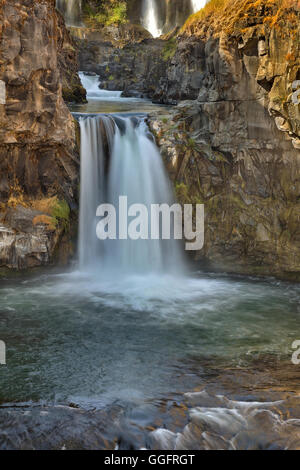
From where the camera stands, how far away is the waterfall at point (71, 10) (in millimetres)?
29109

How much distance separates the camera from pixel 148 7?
31.8 m

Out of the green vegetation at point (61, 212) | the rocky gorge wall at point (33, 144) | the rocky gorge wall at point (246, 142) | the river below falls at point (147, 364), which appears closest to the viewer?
the river below falls at point (147, 364)

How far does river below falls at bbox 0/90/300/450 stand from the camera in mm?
4262

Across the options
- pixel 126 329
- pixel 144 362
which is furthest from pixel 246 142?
pixel 144 362

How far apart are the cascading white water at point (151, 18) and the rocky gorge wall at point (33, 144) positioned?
78.2 ft

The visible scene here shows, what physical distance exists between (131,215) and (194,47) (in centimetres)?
919

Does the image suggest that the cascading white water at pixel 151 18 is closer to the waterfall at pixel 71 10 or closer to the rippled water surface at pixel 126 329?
the waterfall at pixel 71 10

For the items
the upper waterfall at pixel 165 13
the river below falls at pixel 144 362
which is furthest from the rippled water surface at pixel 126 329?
the upper waterfall at pixel 165 13

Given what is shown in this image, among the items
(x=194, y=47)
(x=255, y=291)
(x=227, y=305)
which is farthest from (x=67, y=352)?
(x=194, y=47)

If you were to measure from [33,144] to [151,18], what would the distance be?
2625 centimetres

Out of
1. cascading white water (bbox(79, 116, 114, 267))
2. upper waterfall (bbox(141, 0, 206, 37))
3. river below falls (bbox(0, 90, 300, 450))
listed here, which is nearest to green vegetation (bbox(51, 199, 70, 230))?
cascading white water (bbox(79, 116, 114, 267))

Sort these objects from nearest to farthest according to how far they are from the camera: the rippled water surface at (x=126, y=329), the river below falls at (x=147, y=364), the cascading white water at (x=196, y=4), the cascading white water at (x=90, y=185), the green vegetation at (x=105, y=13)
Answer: the river below falls at (x=147, y=364), the rippled water surface at (x=126, y=329), the cascading white water at (x=90, y=185), the green vegetation at (x=105, y=13), the cascading white water at (x=196, y=4)

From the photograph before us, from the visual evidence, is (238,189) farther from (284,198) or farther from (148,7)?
(148,7)

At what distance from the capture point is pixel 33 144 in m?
10.3
